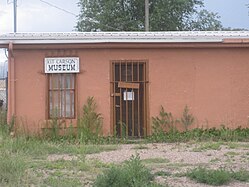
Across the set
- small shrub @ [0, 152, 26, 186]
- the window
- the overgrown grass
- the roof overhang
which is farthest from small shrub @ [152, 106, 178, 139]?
small shrub @ [0, 152, 26, 186]

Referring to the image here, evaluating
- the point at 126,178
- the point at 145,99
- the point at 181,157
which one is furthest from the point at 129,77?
the point at 126,178

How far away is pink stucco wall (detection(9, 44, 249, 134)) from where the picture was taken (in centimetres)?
1484

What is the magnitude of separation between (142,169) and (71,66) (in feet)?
22.6

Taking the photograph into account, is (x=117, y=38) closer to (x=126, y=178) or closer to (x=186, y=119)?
(x=186, y=119)

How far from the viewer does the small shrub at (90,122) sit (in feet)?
47.4

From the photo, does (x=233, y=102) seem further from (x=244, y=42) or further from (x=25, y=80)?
(x=25, y=80)

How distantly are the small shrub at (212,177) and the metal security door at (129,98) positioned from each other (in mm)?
6046

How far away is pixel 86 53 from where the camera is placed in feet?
49.0

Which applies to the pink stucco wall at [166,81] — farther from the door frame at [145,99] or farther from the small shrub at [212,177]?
the small shrub at [212,177]

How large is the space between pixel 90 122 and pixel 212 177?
20.7 feet

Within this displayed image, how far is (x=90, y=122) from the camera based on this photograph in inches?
575

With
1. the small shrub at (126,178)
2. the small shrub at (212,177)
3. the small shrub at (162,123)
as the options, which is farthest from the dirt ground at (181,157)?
the small shrub at (162,123)

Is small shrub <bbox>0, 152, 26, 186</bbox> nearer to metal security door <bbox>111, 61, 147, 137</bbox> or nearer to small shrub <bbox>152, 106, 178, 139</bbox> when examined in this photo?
metal security door <bbox>111, 61, 147, 137</bbox>

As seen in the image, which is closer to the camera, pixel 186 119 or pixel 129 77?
pixel 186 119
